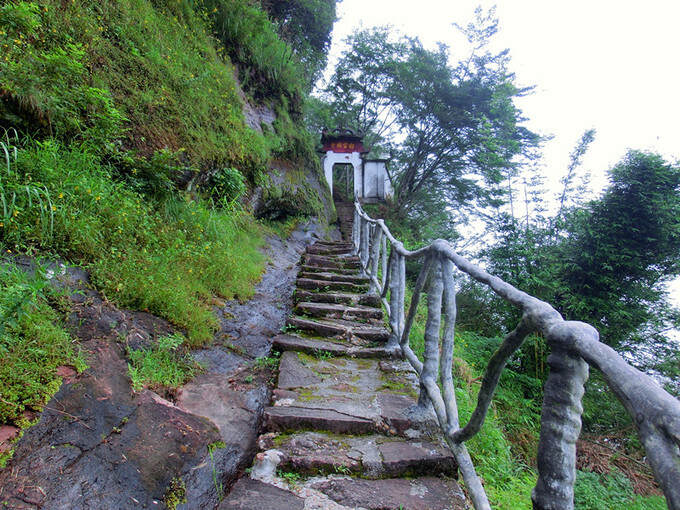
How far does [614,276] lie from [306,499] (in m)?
7.77

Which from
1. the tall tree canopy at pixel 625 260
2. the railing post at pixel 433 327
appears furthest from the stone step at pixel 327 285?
the tall tree canopy at pixel 625 260

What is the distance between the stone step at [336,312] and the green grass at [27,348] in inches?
79.3

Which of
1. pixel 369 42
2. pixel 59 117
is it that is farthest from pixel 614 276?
pixel 369 42

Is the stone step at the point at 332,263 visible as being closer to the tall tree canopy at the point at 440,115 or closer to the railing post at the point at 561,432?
the railing post at the point at 561,432

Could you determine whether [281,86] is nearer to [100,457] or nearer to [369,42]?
[100,457]

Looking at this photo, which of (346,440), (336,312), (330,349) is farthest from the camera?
(336,312)

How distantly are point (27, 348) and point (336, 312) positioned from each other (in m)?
2.42

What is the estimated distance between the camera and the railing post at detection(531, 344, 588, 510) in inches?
33.4

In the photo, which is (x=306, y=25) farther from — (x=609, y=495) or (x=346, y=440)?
(x=609, y=495)

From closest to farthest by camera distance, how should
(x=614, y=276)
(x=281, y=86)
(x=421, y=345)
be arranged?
(x=421, y=345) < (x=614, y=276) < (x=281, y=86)

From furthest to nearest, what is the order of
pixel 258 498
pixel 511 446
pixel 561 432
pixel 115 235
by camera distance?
pixel 511 446, pixel 115 235, pixel 258 498, pixel 561 432

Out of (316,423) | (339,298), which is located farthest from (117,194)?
(316,423)

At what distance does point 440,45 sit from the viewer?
1291cm

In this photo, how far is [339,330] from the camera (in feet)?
9.94
